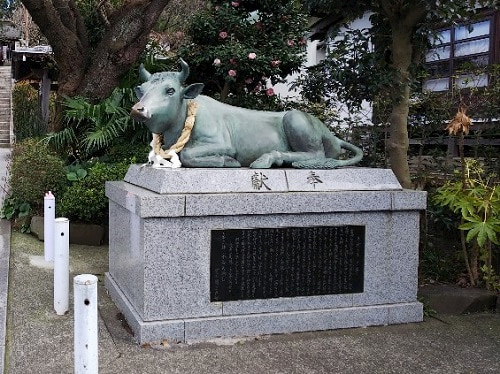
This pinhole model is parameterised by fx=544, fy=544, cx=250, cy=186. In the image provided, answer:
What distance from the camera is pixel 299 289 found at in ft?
16.5

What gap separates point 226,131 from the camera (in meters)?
5.47

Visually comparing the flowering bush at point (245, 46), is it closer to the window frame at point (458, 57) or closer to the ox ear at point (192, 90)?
the window frame at point (458, 57)

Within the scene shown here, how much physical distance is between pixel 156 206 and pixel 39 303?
206 cm

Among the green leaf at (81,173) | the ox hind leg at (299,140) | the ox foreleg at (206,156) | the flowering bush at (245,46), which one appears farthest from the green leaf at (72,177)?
the ox hind leg at (299,140)

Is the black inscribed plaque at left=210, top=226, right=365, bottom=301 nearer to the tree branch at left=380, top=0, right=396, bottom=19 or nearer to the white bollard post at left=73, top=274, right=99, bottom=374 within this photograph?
the white bollard post at left=73, top=274, right=99, bottom=374

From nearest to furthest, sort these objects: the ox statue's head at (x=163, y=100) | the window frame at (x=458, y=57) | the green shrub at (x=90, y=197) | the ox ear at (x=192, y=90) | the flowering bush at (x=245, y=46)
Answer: the ox statue's head at (x=163, y=100)
the ox ear at (x=192, y=90)
the green shrub at (x=90, y=197)
the flowering bush at (x=245, y=46)
the window frame at (x=458, y=57)

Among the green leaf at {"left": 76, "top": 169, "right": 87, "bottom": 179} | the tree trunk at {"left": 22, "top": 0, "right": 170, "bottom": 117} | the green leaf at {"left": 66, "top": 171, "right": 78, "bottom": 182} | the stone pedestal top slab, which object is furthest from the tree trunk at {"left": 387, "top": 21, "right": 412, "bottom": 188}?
the tree trunk at {"left": 22, "top": 0, "right": 170, "bottom": 117}

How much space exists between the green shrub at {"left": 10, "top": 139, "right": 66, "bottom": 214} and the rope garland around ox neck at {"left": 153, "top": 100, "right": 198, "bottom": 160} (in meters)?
4.33

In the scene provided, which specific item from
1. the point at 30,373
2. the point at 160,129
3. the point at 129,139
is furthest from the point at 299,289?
the point at 129,139

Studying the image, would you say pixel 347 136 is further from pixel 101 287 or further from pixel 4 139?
pixel 4 139

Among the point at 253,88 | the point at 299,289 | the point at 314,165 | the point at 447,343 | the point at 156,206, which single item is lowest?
the point at 447,343

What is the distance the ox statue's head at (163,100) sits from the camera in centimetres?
493

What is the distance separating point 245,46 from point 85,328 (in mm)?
7869

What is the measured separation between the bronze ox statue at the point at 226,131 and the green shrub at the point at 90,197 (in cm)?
339
